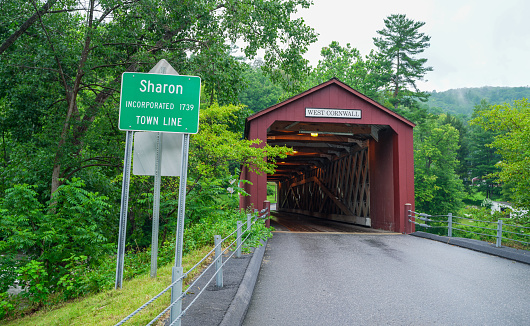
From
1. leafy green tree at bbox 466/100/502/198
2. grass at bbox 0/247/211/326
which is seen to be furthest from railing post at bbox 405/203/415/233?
leafy green tree at bbox 466/100/502/198

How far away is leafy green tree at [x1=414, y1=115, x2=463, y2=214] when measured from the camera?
41125 millimetres

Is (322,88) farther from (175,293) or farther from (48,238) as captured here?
(175,293)

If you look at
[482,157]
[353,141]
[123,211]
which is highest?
[482,157]

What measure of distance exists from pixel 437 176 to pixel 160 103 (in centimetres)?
4309

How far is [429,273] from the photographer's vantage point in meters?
6.74

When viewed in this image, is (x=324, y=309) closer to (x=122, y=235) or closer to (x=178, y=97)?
(x=122, y=235)

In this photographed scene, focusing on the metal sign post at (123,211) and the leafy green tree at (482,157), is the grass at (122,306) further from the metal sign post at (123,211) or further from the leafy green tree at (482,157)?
the leafy green tree at (482,157)

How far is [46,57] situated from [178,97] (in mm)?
8932


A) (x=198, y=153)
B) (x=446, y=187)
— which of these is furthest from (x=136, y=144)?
(x=446, y=187)

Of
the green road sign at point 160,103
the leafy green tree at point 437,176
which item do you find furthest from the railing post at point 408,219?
the leafy green tree at point 437,176

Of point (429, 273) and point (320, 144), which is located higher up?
point (320, 144)

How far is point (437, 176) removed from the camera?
42281 mm

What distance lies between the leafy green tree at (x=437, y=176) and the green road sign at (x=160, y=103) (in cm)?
3994

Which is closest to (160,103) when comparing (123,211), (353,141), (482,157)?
(123,211)
